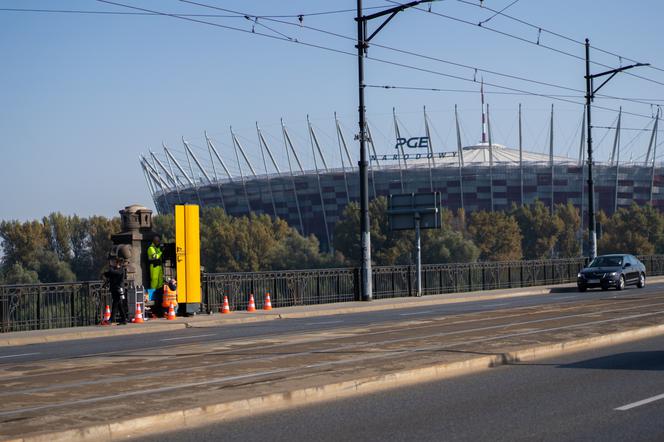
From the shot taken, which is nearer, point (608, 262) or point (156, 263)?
point (156, 263)

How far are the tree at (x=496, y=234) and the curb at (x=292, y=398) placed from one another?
10145cm

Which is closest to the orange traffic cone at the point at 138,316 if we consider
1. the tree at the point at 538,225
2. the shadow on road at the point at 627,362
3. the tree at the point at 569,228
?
the shadow on road at the point at 627,362

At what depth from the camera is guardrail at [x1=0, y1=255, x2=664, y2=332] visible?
2456 cm

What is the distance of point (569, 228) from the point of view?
4879 inches

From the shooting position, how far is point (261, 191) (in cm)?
13150

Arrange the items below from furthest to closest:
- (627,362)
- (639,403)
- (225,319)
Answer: (225,319)
(627,362)
(639,403)

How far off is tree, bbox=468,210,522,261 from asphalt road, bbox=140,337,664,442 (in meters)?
104

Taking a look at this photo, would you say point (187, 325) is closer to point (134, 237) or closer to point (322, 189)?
point (134, 237)

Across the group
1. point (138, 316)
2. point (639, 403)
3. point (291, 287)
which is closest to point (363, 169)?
point (291, 287)

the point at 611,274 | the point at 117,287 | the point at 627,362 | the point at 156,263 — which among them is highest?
the point at 156,263

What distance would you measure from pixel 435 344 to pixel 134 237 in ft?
41.8

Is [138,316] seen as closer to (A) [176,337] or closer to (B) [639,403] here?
(A) [176,337]

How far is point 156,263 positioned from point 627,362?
15.9m

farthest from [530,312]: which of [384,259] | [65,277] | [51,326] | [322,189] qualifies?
[322,189]
